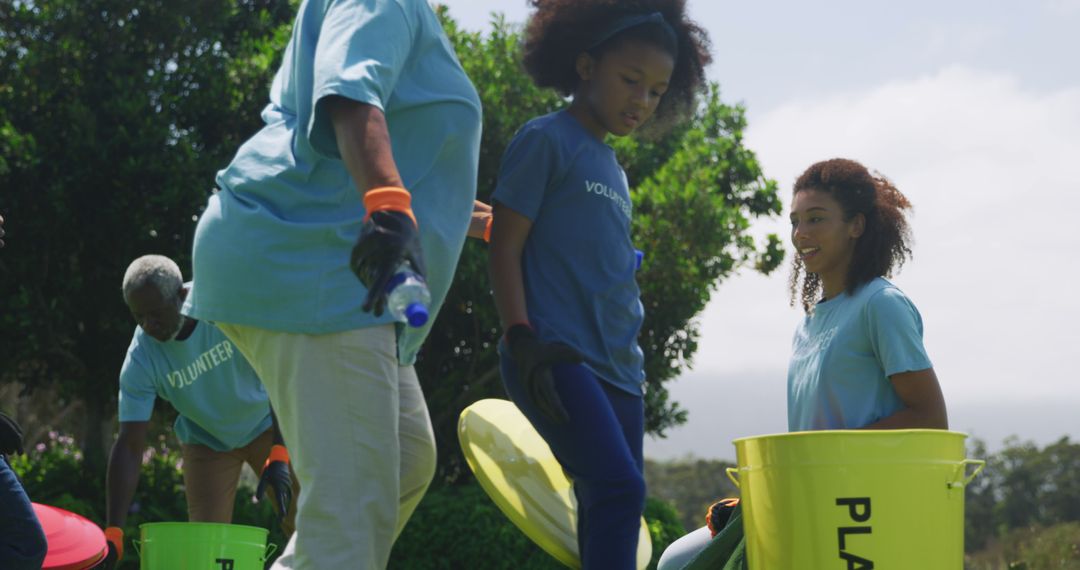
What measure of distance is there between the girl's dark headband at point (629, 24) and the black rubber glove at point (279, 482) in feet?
6.96

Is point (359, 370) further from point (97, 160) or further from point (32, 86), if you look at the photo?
point (32, 86)

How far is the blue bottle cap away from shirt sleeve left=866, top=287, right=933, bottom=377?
176cm

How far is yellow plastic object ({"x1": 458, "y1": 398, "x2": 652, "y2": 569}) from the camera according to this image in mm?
3771

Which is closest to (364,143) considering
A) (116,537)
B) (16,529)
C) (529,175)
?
(529,175)

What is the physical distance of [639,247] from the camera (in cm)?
973

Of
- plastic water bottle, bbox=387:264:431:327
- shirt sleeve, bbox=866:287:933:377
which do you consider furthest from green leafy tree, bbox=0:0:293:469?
plastic water bottle, bbox=387:264:431:327

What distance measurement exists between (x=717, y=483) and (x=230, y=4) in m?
17.8

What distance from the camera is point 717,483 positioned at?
25766 mm

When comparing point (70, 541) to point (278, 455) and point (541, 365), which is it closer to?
point (278, 455)

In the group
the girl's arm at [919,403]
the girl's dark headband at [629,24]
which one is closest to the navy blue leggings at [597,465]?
the girl's arm at [919,403]

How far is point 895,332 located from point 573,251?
90 centimetres

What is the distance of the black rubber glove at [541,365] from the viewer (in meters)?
3.21

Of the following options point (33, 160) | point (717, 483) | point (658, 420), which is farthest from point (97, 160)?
point (717, 483)

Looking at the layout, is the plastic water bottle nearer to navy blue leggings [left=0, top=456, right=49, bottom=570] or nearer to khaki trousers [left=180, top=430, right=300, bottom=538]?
navy blue leggings [left=0, top=456, right=49, bottom=570]
